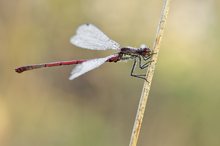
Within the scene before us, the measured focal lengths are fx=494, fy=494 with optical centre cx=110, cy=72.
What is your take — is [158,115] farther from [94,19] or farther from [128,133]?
[94,19]

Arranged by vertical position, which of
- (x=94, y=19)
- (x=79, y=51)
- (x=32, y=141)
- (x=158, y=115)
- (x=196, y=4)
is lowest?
(x=32, y=141)

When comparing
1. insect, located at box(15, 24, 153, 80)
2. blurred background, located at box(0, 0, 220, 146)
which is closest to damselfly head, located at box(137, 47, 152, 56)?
insect, located at box(15, 24, 153, 80)

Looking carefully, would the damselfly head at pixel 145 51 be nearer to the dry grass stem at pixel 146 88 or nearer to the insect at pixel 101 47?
the insect at pixel 101 47

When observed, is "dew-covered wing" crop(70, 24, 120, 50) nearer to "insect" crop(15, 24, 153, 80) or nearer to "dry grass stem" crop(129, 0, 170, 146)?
"insect" crop(15, 24, 153, 80)

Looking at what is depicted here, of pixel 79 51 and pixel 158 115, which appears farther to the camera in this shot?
pixel 79 51

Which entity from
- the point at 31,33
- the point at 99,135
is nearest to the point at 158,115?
the point at 99,135

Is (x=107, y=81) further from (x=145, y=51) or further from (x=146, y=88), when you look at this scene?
(x=146, y=88)

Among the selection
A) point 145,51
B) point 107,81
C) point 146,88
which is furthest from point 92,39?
point 107,81
